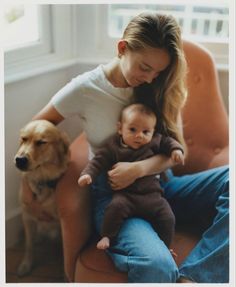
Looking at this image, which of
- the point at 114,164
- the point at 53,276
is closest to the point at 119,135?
the point at 114,164

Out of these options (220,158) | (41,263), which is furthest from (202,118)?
(41,263)

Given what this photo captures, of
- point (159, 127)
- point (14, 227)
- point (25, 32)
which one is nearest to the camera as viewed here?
point (159, 127)

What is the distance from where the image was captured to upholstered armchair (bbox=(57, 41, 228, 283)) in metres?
1.03

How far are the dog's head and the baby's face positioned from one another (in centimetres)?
20

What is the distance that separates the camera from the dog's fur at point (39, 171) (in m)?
1.05

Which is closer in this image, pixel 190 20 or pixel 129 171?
pixel 129 171

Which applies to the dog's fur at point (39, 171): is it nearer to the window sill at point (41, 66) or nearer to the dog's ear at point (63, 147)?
the dog's ear at point (63, 147)

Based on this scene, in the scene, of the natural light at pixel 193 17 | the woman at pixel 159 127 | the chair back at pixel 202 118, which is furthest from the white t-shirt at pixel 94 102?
the chair back at pixel 202 118

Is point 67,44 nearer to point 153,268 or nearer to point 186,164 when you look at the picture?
point 186,164

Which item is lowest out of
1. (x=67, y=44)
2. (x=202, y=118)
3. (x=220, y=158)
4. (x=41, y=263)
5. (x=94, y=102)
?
(x=41, y=263)

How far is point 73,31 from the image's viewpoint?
1.21 meters

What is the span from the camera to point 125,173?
101cm

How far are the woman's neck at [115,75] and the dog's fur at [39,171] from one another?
20cm

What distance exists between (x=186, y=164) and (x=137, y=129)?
1.17 ft
